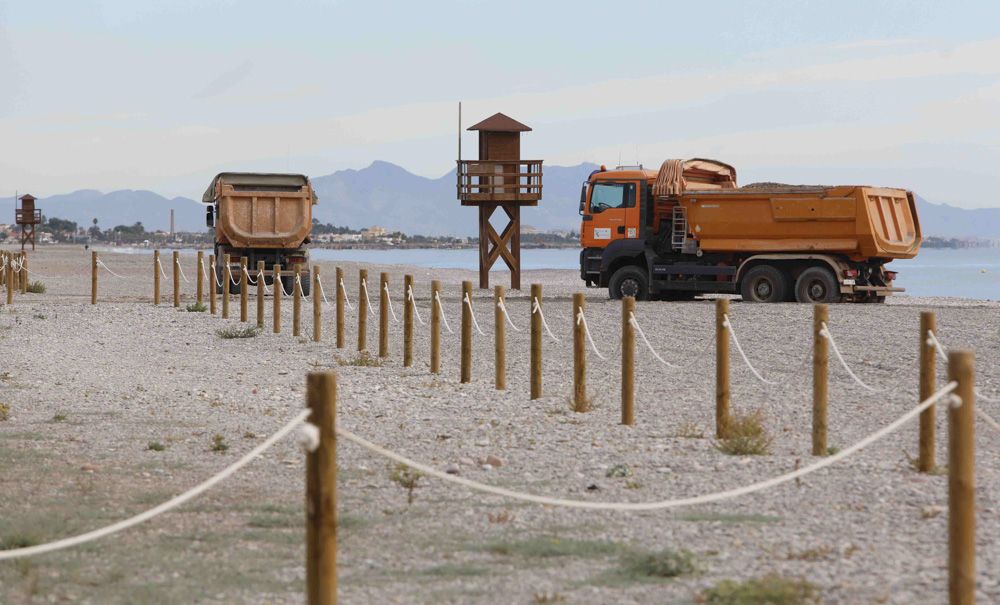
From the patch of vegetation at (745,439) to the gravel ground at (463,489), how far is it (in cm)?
16

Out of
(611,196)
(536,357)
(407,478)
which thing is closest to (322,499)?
(407,478)

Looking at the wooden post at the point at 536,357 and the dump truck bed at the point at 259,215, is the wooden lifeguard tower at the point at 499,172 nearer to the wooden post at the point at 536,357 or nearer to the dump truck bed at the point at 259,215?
the dump truck bed at the point at 259,215

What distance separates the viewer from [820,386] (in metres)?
10.4

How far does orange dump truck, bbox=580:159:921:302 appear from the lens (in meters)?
28.3

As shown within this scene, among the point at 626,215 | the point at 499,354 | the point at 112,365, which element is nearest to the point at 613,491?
the point at 499,354

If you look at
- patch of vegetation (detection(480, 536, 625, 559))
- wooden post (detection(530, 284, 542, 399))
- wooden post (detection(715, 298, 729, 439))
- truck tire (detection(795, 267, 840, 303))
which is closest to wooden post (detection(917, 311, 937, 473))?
wooden post (detection(715, 298, 729, 439))

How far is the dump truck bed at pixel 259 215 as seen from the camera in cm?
3278

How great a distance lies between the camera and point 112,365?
1822 centimetres

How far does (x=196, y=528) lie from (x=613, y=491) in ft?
9.16

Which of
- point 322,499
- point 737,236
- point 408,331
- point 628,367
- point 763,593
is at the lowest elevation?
point 763,593

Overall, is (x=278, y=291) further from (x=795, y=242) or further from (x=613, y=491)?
(x=613, y=491)

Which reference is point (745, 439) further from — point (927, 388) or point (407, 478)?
point (407, 478)

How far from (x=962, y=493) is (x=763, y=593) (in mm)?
989

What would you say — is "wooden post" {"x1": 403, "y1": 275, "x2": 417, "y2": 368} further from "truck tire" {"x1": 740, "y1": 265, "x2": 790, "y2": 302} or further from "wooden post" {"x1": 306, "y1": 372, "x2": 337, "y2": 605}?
"truck tire" {"x1": 740, "y1": 265, "x2": 790, "y2": 302}
